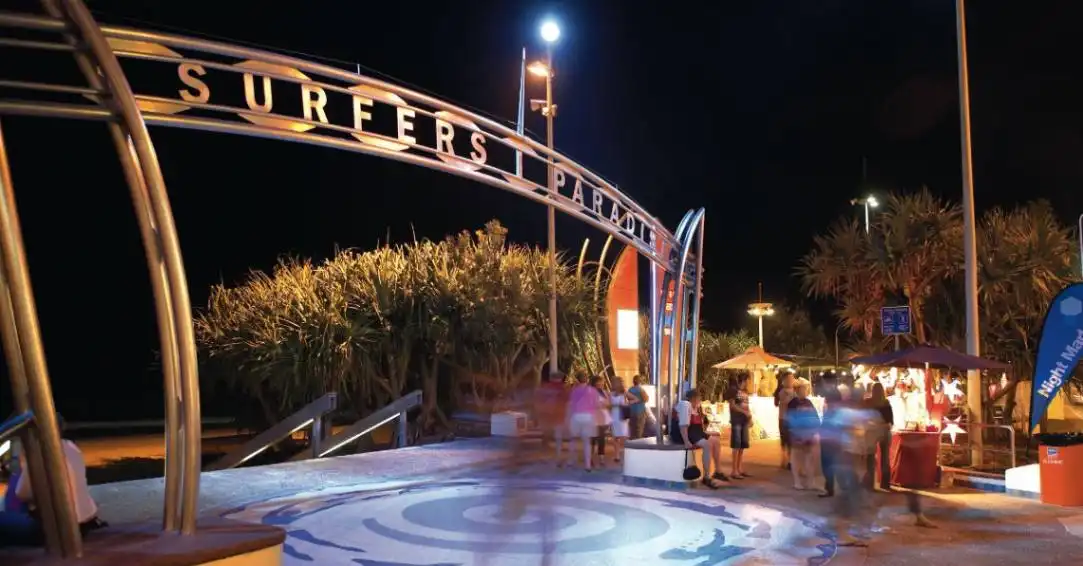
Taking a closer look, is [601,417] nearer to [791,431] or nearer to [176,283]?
[791,431]

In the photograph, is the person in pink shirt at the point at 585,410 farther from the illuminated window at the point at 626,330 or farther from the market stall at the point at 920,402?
the illuminated window at the point at 626,330

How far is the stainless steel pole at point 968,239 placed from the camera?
570 inches

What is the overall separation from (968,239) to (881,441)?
181 inches

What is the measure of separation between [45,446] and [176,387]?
0.84m

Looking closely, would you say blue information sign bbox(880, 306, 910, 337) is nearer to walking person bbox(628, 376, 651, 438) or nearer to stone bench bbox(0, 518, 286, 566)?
walking person bbox(628, 376, 651, 438)

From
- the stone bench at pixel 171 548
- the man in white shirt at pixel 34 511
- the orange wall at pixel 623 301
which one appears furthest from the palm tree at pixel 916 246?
the man in white shirt at pixel 34 511

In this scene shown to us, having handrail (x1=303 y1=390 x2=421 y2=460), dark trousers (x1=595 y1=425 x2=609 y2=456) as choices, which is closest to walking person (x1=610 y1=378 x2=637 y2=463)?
dark trousers (x1=595 y1=425 x2=609 y2=456)

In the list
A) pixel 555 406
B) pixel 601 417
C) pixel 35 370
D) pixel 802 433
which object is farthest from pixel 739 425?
pixel 35 370

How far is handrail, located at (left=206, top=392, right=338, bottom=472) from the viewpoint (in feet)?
58.3

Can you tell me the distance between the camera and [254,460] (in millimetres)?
24062

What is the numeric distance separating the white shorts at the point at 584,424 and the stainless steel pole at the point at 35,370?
969 cm

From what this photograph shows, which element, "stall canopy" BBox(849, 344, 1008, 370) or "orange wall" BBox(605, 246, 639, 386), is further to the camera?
"orange wall" BBox(605, 246, 639, 386)

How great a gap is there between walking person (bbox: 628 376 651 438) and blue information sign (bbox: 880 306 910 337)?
453 cm

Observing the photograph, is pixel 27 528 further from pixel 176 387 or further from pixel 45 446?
pixel 176 387
